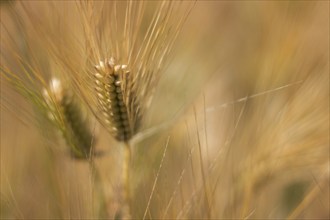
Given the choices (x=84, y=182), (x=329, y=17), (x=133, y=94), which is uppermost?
(x=329, y=17)

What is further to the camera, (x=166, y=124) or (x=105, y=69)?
(x=166, y=124)

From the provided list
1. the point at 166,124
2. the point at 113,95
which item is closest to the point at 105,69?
the point at 113,95

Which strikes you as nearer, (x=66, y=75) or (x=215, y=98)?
(x=66, y=75)

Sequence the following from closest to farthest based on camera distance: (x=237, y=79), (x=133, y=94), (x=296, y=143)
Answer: (x=133, y=94)
(x=296, y=143)
(x=237, y=79)

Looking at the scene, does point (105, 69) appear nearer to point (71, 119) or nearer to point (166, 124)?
point (71, 119)

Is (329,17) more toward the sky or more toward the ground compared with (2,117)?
more toward the sky

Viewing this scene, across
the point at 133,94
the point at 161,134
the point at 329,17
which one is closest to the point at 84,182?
the point at 161,134

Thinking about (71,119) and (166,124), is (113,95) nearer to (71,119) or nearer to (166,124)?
(71,119)

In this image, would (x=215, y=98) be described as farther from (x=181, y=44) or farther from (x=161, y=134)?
(x=161, y=134)
